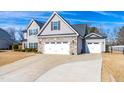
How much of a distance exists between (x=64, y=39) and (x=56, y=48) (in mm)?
1666

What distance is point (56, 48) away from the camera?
21.8m

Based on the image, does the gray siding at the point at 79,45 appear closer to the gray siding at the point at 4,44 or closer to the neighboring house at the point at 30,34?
the neighboring house at the point at 30,34

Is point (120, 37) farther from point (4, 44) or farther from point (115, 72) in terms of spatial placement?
point (4, 44)

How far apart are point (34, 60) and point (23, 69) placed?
2587 mm

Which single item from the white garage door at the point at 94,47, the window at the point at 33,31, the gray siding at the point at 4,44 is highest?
the window at the point at 33,31

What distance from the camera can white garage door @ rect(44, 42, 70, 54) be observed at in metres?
21.2

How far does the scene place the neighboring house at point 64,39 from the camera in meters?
21.8

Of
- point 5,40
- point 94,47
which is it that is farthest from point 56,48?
point 5,40

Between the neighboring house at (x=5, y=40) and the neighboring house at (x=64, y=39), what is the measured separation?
182 inches

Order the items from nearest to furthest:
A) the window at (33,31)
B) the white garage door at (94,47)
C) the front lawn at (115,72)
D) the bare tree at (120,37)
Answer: the front lawn at (115,72) < the bare tree at (120,37) < the window at (33,31) < the white garage door at (94,47)

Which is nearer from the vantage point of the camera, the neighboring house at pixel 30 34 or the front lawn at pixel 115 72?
the front lawn at pixel 115 72

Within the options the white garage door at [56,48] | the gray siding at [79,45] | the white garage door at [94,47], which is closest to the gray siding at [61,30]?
the white garage door at [56,48]

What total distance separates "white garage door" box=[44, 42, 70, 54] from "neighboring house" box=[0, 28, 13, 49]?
16.3ft
